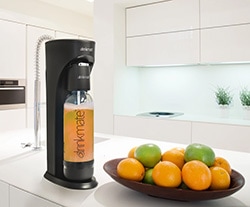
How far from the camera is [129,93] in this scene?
3.57 meters

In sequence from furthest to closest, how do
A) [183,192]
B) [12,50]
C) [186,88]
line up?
[12,50] → [186,88] → [183,192]

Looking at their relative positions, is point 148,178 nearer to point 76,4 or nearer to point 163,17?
point 163,17

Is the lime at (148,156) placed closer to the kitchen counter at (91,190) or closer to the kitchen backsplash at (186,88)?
the kitchen counter at (91,190)

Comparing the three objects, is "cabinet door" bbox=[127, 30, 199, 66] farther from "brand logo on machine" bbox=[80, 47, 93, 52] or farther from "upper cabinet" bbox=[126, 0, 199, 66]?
"brand logo on machine" bbox=[80, 47, 93, 52]

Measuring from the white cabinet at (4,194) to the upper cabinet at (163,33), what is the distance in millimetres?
2376

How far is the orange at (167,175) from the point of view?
73 cm

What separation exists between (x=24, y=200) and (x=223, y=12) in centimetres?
253

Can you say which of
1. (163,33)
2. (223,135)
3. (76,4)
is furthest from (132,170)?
(76,4)

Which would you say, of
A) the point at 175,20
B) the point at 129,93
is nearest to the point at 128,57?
the point at 129,93

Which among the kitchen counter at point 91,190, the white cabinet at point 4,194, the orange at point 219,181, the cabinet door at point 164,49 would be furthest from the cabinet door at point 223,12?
the white cabinet at point 4,194

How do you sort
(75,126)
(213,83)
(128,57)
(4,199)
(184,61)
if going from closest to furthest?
(75,126), (4,199), (184,61), (213,83), (128,57)

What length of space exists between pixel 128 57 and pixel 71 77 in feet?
8.34

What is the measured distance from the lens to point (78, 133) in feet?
2.79

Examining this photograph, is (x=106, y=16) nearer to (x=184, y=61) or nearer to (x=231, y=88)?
(x=184, y=61)
